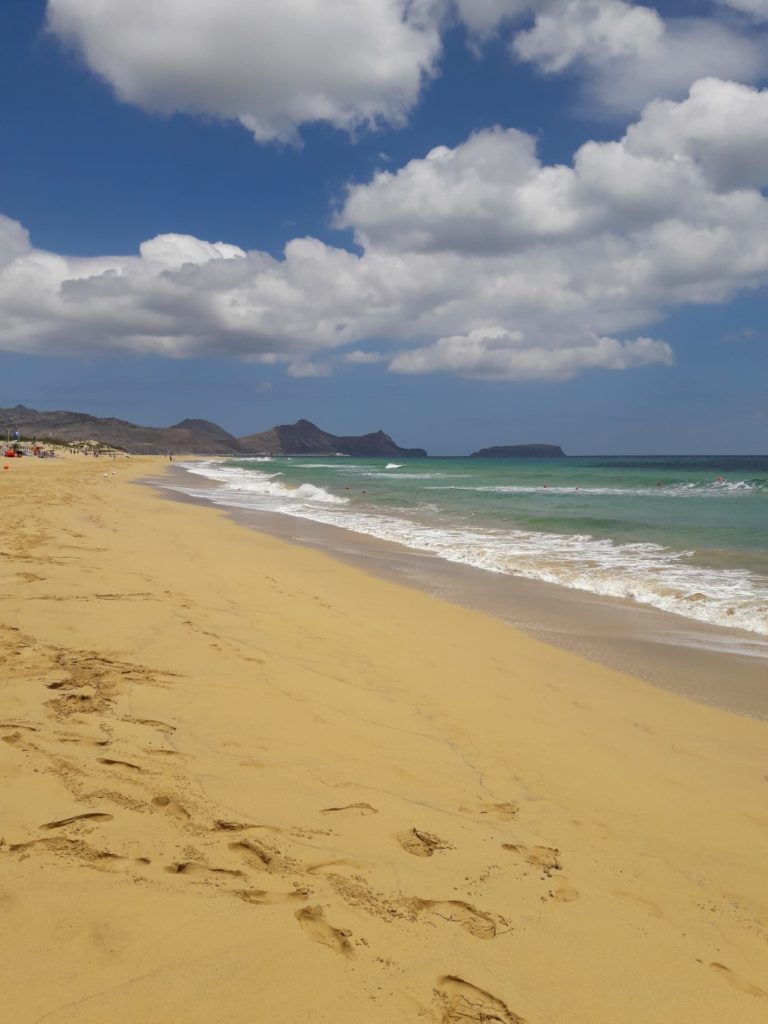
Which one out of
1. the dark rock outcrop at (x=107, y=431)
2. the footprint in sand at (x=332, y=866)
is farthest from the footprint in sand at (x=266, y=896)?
the dark rock outcrop at (x=107, y=431)

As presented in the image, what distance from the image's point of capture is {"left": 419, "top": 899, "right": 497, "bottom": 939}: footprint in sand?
2.45 metres

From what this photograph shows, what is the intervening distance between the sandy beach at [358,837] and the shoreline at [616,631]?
22.6 inches

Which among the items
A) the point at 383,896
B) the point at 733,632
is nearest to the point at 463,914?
the point at 383,896

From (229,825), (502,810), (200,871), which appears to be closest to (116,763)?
(229,825)

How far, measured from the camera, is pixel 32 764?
3227 millimetres

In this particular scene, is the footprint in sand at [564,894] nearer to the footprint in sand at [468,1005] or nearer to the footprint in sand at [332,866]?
the footprint in sand at [468,1005]

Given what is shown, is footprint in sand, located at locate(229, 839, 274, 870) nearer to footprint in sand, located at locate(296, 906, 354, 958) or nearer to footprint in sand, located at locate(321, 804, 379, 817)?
footprint in sand, located at locate(296, 906, 354, 958)

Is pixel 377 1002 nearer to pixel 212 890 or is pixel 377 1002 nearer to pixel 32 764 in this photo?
pixel 212 890

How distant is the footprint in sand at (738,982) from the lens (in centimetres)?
232

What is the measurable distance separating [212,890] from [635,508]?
80.4 ft

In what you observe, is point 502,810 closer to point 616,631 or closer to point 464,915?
point 464,915

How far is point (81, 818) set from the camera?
2.81 meters

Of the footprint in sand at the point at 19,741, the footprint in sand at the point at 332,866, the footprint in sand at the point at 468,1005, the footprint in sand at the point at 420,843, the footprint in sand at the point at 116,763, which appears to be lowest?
the footprint in sand at the point at 468,1005

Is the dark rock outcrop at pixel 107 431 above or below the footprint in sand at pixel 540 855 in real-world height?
above
